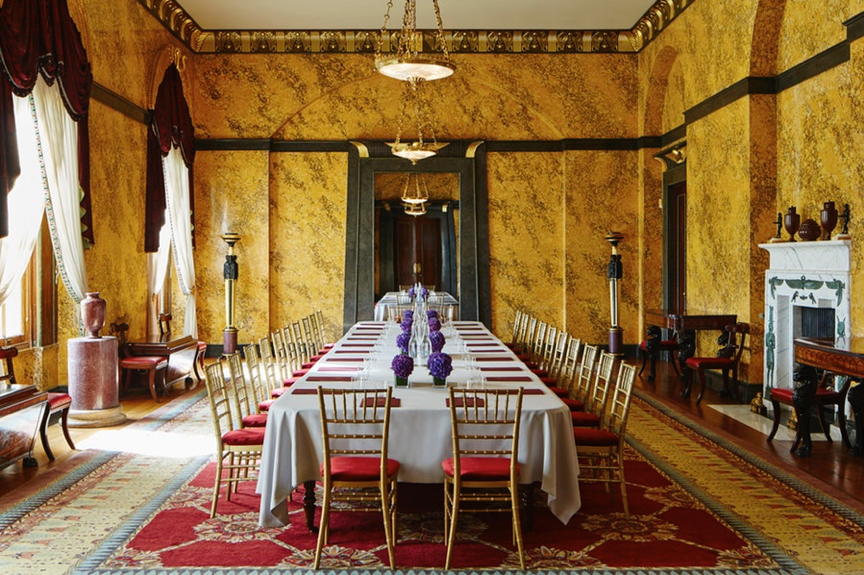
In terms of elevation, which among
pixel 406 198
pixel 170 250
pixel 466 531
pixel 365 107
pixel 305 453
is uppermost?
pixel 365 107

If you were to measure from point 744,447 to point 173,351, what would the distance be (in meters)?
6.26

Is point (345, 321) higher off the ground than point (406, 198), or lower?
lower

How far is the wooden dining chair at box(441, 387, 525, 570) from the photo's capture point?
4.06m

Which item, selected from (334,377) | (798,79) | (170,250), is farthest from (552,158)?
(334,377)

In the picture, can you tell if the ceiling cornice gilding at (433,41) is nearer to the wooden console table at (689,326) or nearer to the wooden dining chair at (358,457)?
the wooden console table at (689,326)

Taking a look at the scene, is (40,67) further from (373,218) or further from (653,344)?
(653,344)

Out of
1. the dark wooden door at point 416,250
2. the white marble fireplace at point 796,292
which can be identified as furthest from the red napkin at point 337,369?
the dark wooden door at point 416,250

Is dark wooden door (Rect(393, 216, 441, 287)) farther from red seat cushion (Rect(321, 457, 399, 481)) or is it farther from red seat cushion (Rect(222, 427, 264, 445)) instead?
red seat cushion (Rect(321, 457, 399, 481))

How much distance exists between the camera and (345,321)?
12.9 m

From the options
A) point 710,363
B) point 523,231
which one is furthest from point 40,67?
point 523,231

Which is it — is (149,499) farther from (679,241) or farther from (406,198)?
(679,241)

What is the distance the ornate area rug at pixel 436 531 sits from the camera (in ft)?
13.4

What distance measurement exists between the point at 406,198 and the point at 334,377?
25.1 ft

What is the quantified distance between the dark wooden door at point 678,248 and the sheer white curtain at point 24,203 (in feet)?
28.8
